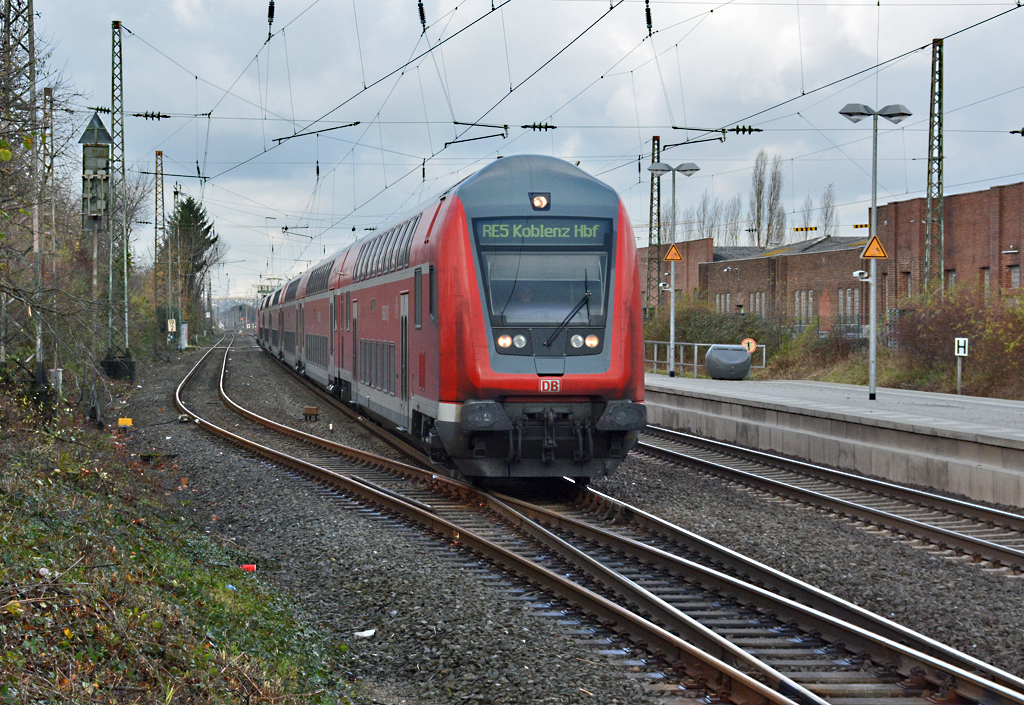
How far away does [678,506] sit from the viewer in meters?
11.7

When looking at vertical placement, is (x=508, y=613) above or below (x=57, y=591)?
below

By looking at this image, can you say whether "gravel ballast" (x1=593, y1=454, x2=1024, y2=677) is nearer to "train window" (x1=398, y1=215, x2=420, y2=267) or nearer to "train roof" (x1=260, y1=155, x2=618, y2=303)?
"train roof" (x1=260, y1=155, x2=618, y2=303)

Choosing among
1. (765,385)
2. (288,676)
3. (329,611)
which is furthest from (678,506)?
(765,385)

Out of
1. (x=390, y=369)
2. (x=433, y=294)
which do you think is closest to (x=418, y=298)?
(x=433, y=294)

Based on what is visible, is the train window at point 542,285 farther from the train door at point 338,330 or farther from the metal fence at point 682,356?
the metal fence at point 682,356

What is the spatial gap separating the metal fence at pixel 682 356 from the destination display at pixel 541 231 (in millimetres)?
23525

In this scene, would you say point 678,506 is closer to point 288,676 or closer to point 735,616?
point 735,616

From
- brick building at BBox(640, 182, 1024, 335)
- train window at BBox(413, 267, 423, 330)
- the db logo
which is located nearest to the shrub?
brick building at BBox(640, 182, 1024, 335)

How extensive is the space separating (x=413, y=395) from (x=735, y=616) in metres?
6.82

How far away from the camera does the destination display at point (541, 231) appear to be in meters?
11.3

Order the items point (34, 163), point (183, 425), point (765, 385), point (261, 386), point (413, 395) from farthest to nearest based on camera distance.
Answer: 1. point (261, 386)
2. point (765, 385)
3. point (183, 425)
4. point (34, 163)
5. point (413, 395)

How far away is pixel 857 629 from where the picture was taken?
6.38 meters

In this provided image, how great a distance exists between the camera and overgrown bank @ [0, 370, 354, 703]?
491 centimetres

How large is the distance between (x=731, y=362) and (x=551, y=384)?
64.0ft
